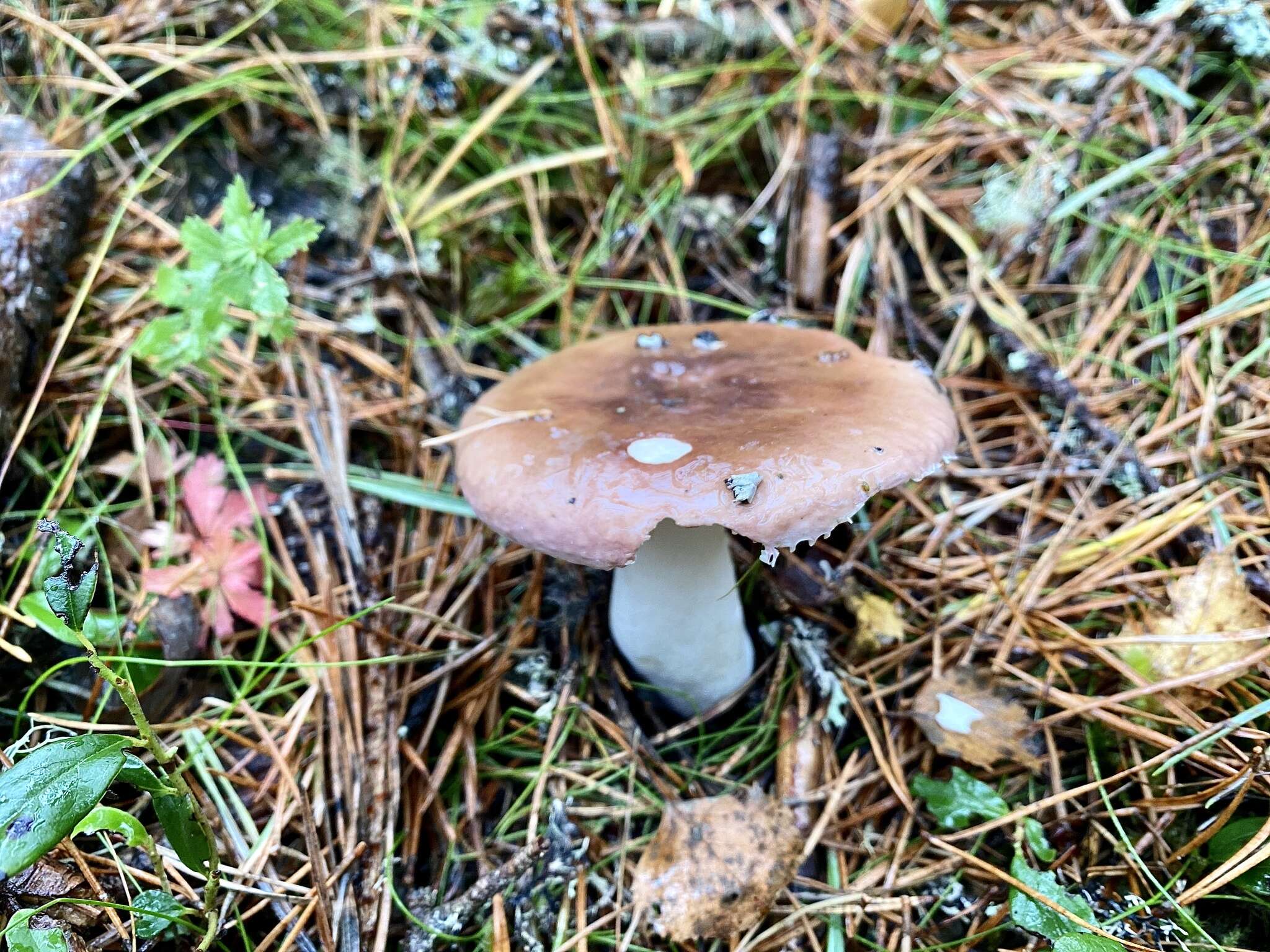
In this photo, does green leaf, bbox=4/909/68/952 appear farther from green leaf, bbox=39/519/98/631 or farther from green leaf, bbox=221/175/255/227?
Answer: green leaf, bbox=221/175/255/227

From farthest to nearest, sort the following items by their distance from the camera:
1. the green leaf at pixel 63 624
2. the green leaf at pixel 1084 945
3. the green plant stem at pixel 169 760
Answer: the green leaf at pixel 63 624 → the green leaf at pixel 1084 945 → the green plant stem at pixel 169 760

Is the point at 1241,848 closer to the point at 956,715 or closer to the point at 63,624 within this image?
the point at 956,715

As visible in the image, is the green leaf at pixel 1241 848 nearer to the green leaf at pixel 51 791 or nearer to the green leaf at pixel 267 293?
the green leaf at pixel 51 791

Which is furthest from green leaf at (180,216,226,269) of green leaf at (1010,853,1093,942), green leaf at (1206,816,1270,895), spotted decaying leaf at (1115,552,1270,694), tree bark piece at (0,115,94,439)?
green leaf at (1206,816,1270,895)

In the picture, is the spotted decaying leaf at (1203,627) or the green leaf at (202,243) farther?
the green leaf at (202,243)

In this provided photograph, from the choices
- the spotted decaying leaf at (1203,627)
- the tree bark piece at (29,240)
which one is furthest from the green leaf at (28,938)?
the spotted decaying leaf at (1203,627)

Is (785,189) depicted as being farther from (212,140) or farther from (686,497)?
(212,140)

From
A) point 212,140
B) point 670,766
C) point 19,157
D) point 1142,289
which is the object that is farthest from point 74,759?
point 1142,289

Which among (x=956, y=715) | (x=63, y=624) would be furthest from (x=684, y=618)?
(x=63, y=624)
